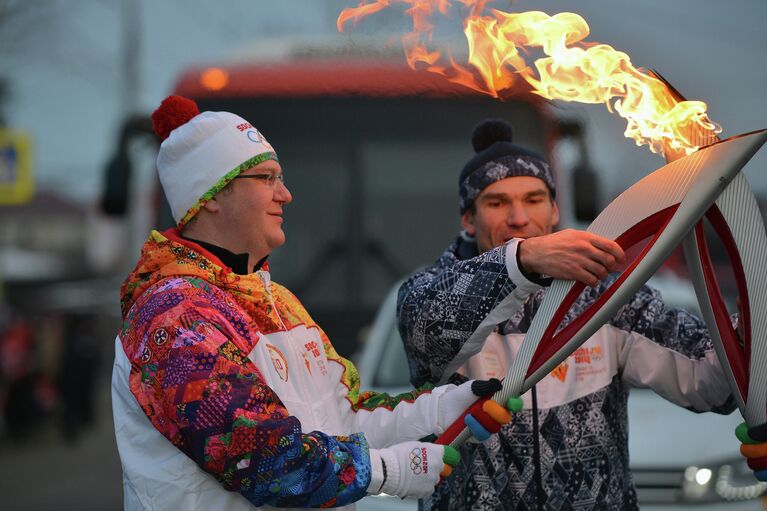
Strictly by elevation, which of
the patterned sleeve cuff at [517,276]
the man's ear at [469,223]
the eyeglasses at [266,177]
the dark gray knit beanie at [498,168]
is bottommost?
the patterned sleeve cuff at [517,276]

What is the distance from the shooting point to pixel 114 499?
959 cm

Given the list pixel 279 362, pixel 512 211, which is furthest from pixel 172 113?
pixel 512 211

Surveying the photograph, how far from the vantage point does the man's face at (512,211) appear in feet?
8.89

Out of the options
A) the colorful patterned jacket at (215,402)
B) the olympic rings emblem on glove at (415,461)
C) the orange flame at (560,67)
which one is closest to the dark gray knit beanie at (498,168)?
the orange flame at (560,67)

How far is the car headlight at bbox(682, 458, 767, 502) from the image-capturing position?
4.50m

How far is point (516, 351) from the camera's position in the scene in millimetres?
2705

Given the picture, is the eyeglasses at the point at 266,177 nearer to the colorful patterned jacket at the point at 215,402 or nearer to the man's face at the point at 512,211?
the colorful patterned jacket at the point at 215,402

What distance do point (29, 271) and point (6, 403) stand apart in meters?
18.0

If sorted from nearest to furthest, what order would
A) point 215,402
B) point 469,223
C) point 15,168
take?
point 215,402 < point 469,223 < point 15,168

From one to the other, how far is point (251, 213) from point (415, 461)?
2.26 ft

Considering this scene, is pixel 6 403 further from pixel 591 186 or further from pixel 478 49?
pixel 478 49

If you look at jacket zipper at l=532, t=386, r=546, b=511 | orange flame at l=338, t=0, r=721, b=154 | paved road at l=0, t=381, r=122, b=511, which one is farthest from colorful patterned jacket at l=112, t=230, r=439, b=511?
paved road at l=0, t=381, r=122, b=511

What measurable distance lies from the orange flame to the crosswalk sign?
778 cm

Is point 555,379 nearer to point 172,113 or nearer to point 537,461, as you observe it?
point 537,461
